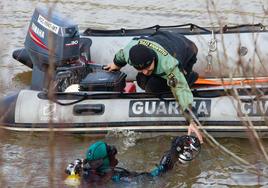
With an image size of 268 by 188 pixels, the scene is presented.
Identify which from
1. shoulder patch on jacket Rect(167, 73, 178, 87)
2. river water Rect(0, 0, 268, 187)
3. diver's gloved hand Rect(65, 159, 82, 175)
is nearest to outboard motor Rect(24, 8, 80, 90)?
river water Rect(0, 0, 268, 187)

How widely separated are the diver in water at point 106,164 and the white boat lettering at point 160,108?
2.56 feet

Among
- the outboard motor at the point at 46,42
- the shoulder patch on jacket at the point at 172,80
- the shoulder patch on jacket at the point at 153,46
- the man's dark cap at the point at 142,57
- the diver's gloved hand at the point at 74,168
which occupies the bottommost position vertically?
the diver's gloved hand at the point at 74,168

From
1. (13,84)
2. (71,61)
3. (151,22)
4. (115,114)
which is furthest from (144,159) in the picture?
(151,22)

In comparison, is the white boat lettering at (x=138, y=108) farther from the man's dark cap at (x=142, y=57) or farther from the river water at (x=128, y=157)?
the man's dark cap at (x=142, y=57)

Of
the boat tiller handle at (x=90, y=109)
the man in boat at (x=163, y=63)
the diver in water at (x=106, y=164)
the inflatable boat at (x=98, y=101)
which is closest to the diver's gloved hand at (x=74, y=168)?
the diver in water at (x=106, y=164)

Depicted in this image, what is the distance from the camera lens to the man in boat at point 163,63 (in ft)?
17.8

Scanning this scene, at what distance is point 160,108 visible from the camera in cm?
584

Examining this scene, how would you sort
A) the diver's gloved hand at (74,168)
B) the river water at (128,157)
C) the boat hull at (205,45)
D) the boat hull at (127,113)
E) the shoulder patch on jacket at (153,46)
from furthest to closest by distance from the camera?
the boat hull at (205,45)
the boat hull at (127,113)
the shoulder patch on jacket at (153,46)
the diver's gloved hand at (74,168)
the river water at (128,157)

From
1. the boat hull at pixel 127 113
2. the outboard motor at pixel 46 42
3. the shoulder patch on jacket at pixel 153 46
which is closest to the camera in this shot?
the shoulder patch on jacket at pixel 153 46

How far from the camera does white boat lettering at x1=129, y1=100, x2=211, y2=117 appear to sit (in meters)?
5.80

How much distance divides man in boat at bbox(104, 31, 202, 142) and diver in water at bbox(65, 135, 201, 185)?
15cm

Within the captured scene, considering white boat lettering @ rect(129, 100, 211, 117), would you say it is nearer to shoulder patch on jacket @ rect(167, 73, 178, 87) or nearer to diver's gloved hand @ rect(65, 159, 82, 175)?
shoulder patch on jacket @ rect(167, 73, 178, 87)

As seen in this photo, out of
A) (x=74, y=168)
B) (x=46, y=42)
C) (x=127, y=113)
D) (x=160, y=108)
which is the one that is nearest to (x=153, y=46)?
(x=160, y=108)

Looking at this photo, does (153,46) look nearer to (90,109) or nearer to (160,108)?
(160,108)
